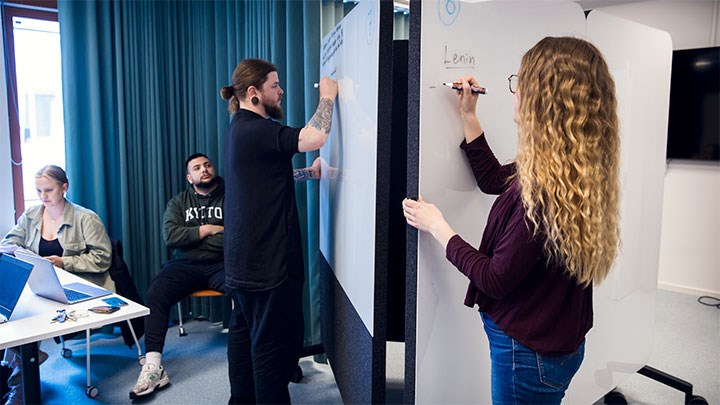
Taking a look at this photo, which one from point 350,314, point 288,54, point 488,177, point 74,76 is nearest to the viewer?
point 488,177

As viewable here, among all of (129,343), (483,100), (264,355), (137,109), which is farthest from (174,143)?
(483,100)

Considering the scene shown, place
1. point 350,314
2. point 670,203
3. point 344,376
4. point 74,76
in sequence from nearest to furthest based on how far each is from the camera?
point 350,314, point 344,376, point 74,76, point 670,203

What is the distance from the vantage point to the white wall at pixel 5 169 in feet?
9.69

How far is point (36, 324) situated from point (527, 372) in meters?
1.55

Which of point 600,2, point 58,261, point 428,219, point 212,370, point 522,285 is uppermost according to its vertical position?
point 600,2

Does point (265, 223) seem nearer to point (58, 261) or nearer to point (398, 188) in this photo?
point (398, 188)

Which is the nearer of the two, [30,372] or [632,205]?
[30,372]

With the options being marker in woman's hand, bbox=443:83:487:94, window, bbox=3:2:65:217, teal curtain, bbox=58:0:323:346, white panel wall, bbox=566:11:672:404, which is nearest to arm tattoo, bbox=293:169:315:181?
teal curtain, bbox=58:0:323:346

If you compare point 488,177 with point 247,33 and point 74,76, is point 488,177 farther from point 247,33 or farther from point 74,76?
point 74,76

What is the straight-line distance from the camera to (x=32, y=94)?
3.13 m

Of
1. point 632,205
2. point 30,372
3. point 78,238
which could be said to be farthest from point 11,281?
point 632,205

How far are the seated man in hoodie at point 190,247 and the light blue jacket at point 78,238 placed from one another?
286 millimetres

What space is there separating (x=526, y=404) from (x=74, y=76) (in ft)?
9.95

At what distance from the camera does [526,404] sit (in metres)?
1.14
